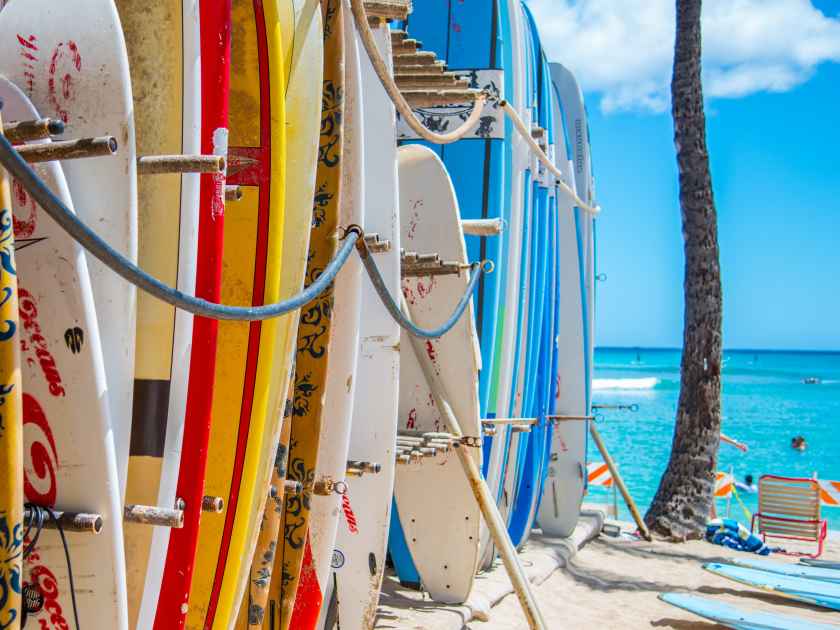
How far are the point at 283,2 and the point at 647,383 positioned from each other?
7082 centimetres

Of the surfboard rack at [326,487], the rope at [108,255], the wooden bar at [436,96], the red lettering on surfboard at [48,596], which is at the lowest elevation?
the red lettering on surfboard at [48,596]

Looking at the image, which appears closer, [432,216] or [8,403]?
[8,403]

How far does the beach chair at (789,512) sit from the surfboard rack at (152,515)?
725cm

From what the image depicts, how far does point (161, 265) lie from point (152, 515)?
553 millimetres

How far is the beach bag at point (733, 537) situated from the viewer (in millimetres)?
8133

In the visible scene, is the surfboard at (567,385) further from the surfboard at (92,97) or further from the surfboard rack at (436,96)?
the surfboard at (92,97)

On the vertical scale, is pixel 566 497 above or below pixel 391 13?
below

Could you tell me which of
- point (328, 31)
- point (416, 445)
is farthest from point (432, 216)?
point (328, 31)

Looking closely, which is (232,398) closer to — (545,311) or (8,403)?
(8,403)

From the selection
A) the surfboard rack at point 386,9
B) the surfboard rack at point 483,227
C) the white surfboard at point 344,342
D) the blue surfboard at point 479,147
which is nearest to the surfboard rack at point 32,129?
the white surfboard at point 344,342

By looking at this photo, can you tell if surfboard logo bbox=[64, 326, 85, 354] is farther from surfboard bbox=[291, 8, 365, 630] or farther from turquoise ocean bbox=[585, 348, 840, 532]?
turquoise ocean bbox=[585, 348, 840, 532]

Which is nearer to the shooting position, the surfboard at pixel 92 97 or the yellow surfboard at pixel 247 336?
the surfboard at pixel 92 97

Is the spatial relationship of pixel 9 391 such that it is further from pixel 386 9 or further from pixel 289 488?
pixel 386 9

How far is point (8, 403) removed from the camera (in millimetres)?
1764
